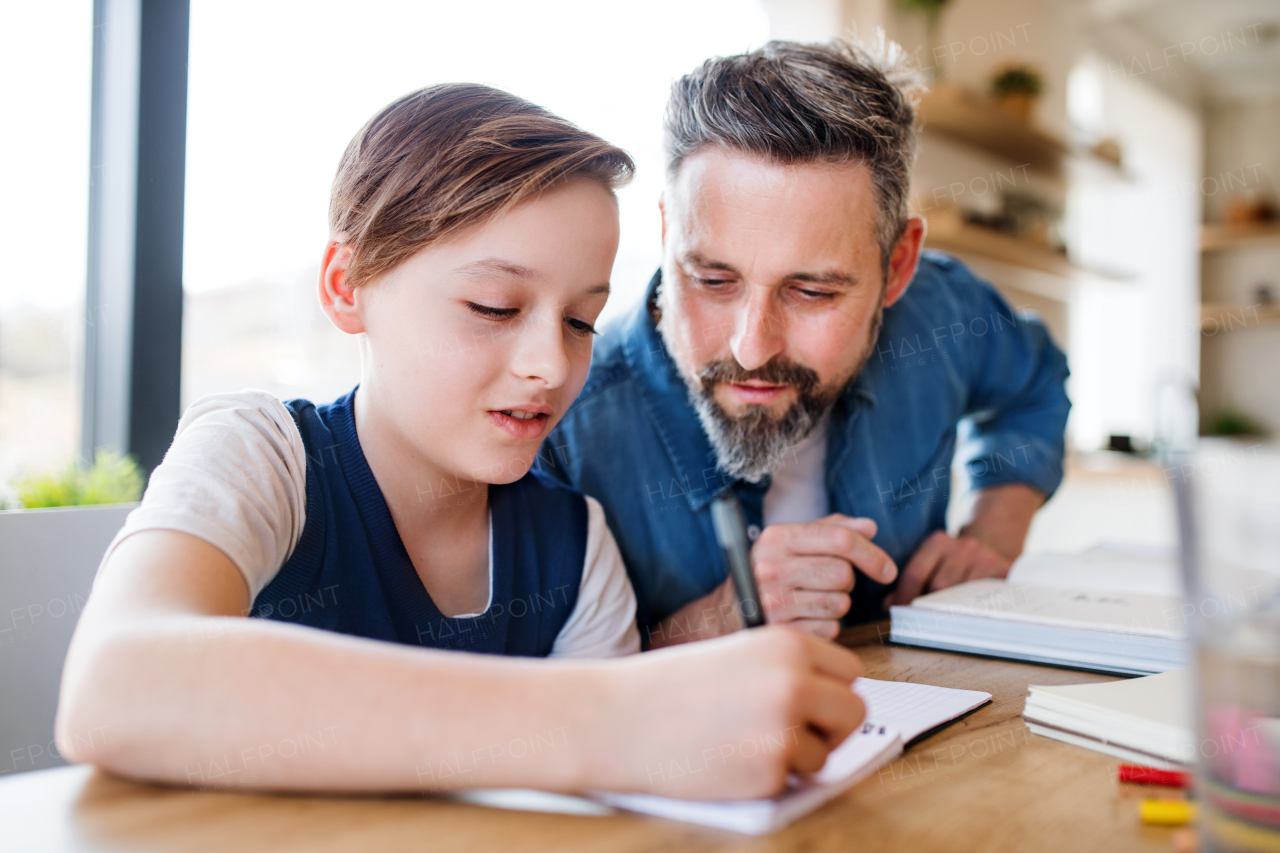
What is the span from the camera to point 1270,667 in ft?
1.34

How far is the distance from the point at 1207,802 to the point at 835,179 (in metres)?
0.91

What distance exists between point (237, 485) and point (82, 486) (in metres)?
0.53

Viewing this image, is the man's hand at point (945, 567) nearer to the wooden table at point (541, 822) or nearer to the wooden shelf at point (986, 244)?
the wooden table at point (541, 822)

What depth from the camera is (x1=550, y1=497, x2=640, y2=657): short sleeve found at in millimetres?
1032

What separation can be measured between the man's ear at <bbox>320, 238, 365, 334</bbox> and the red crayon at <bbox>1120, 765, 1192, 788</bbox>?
78cm

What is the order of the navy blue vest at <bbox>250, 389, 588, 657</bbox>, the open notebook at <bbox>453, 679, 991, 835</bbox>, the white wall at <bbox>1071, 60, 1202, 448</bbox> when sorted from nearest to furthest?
1. the open notebook at <bbox>453, 679, 991, 835</bbox>
2. the navy blue vest at <bbox>250, 389, 588, 657</bbox>
3. the white wall at <bbox>1071, 60, 1202, 448</bbox>

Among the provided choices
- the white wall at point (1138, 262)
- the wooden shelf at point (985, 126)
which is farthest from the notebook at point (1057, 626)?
the white wall at point (1138, 262)

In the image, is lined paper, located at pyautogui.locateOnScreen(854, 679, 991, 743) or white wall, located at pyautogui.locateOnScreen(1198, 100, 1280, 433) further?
white wall, located at pyautogui.locateOnScreen(1198, 100, 1280, 433)

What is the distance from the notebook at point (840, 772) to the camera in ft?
1.62

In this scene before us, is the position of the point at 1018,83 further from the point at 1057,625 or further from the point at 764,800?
the point at 764,800

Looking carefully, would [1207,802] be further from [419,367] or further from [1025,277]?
[1025,277]

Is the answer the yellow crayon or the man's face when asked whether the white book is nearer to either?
the man's face

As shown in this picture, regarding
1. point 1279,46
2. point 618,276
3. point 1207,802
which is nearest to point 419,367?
point 1207,802

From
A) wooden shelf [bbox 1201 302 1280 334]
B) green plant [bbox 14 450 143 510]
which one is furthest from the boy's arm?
wooden shelf [bbox 1201 302 1280 334]
